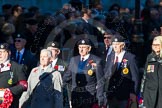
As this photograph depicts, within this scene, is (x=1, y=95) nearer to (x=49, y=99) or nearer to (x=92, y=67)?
(x=49, y=99)

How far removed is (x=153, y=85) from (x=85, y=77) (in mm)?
1936

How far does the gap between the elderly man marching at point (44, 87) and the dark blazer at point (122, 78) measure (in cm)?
181

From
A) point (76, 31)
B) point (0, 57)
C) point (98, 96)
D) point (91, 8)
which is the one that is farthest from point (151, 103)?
point (91, 8)

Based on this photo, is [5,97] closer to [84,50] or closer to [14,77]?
[14,77]

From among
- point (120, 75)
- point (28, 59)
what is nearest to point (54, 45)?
point (28, 59)

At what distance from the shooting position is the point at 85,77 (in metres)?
16.8

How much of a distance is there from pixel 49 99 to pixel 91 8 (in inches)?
245

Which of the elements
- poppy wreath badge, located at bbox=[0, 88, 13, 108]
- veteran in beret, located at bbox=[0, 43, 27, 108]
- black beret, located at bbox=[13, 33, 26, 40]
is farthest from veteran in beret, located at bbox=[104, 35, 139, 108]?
poppy wreath badge, located at bbox=[0, 88, 13, 108]

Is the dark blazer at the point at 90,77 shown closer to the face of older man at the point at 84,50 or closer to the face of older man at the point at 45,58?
the face of older man at the point at 84,50

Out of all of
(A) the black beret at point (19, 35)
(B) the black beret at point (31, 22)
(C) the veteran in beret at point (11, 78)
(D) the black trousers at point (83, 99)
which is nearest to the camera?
(C) the veteran in beret at point (11, 78)

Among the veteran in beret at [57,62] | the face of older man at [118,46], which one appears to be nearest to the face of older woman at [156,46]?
the face of older man at [118,46]

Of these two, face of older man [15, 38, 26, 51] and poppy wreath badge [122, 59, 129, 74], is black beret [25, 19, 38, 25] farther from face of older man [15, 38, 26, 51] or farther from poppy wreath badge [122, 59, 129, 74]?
poppy wreath badge [122, 59, 129, 74]

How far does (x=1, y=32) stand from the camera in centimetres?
1953

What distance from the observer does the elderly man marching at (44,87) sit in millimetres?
15633
